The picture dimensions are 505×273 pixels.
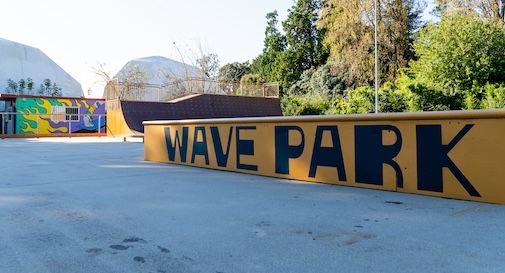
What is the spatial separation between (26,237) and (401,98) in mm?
26199

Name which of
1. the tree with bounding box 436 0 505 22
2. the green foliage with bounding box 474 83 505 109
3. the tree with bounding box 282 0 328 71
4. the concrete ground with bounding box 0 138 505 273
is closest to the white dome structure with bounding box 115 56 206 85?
the tree with bounding box 282 0 328 71

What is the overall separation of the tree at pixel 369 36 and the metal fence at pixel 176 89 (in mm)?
7350

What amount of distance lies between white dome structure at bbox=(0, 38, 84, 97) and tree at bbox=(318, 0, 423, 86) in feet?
111

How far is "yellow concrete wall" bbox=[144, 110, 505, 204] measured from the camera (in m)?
4.50

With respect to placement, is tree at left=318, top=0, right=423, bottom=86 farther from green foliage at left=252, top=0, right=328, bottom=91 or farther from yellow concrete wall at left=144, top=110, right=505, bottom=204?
yellow concrete wall at left=144, top=110, right=505, bottom=204

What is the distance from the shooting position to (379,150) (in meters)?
5.35

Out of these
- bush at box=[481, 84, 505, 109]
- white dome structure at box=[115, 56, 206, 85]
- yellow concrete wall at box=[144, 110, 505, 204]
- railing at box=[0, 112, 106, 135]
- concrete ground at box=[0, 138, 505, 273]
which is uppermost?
white dome structure at box=[115, 56, 206, 85]

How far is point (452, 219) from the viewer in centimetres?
376

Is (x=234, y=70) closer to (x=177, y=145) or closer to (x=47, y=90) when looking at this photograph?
(x=47, y=90)

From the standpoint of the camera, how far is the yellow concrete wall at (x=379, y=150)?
A: 4504 millimetres

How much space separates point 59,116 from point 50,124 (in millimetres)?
826

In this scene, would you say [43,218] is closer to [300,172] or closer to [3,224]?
[3,224]

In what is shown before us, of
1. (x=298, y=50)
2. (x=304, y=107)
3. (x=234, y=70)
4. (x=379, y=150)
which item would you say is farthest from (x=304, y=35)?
(x=379, y=150)

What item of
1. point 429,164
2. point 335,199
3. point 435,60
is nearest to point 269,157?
point 335,199
